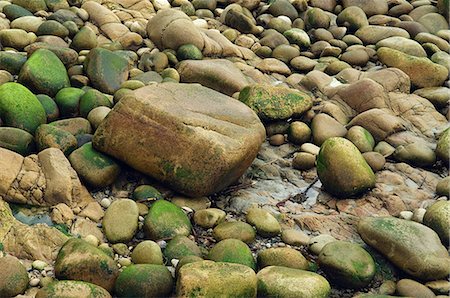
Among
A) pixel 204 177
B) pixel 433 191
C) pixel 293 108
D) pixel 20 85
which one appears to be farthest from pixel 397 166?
pixel 20 85

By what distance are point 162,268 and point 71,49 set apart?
398 cm

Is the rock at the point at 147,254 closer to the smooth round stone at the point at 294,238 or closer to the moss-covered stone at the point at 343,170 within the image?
the smooth round stone at the point at 294,238

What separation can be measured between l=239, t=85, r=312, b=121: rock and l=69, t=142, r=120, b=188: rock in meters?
1.84

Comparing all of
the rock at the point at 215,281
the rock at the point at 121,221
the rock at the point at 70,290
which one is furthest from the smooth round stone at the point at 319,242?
the rock at the point at 70,290

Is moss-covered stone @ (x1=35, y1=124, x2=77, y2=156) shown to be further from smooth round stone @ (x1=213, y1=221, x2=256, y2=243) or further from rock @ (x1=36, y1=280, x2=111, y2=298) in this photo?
rock @ (x1=36, y1=280, x2=111, y2=298)

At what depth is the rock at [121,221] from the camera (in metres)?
4.34

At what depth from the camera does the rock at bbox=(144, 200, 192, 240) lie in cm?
441

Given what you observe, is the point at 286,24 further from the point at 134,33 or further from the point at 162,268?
the point at 162,268

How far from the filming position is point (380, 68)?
304 inches

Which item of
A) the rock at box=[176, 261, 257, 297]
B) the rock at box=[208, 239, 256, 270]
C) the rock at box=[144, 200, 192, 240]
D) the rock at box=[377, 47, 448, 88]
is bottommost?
the rock at box=[144, 200, 192, 240]

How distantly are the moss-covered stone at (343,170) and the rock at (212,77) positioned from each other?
194 cm

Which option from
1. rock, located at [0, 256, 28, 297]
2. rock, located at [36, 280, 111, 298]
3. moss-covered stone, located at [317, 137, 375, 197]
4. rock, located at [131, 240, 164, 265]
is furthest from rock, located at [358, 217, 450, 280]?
rock, located at [0, 256, 28, 297]

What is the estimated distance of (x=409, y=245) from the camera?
4262 mm

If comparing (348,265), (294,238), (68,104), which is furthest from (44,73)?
(348,265)
